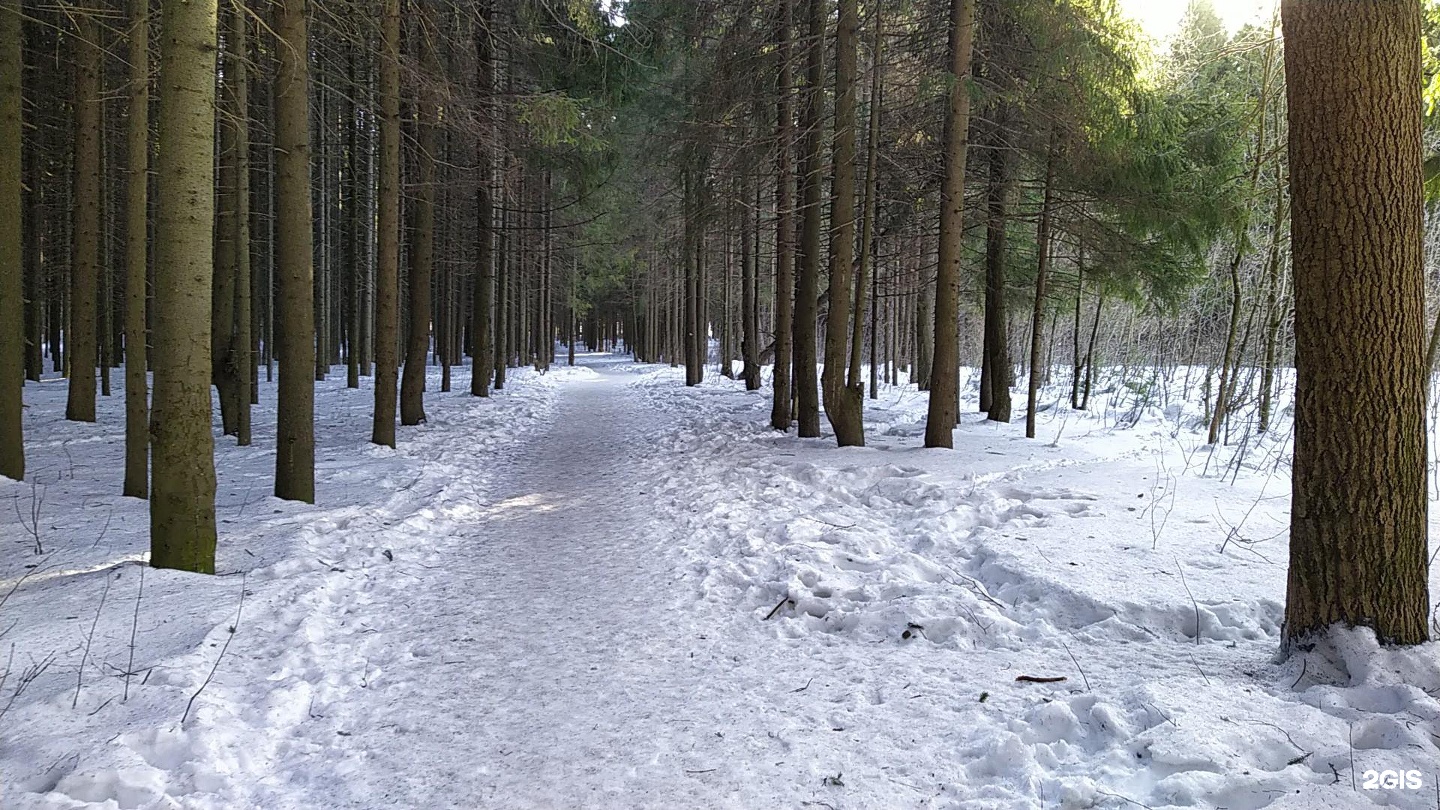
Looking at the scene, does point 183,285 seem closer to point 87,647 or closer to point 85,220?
point 87,647

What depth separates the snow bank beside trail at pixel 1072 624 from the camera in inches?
114

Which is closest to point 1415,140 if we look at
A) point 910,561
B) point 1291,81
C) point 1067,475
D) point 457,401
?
point 1291,81

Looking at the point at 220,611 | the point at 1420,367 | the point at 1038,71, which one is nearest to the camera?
the point at 1420,367

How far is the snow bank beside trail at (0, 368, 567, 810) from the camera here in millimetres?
2955

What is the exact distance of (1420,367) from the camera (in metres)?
3.45

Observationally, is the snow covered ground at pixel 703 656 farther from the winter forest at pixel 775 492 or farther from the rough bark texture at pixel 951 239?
the rough bark texture at pixel 951 239

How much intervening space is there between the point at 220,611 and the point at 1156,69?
12334 mm

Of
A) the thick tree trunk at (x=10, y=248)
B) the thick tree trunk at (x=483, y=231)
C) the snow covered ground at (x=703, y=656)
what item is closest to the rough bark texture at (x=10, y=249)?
the thick tree trunk at (x=10, y=248)

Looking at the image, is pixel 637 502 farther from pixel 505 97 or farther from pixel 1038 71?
pixel 505 97

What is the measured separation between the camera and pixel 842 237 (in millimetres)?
11234

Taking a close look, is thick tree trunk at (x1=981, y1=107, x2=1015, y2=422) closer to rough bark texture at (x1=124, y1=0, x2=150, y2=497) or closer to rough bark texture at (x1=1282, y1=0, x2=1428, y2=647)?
rough bark texture at (x1=1282, y1=0, x2=1428, y2=647)

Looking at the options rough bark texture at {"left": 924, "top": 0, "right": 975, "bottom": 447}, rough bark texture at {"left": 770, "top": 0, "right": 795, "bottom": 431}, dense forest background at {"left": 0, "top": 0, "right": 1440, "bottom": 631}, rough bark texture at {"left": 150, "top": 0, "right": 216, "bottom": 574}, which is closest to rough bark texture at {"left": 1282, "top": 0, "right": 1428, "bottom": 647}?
dense forest background at {"left": 0, "top": 0, "right": 1440, "bottom": 631}

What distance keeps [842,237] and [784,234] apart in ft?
8.04

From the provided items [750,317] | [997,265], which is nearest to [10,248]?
[997,265]
